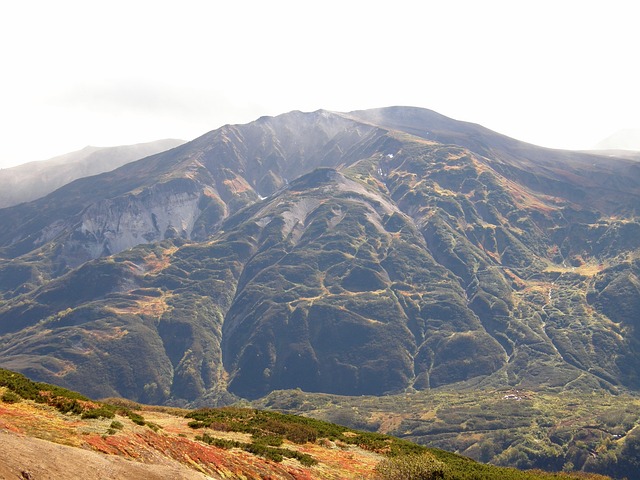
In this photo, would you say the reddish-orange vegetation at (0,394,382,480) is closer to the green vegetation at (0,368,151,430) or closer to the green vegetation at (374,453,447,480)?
the green vegetation at (0,368,151,430)

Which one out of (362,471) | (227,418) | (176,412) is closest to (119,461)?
(362,471)

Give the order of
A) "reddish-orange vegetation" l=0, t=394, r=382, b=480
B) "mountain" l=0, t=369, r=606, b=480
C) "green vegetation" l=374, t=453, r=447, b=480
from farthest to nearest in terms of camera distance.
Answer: "green vegetation" l=374, t=453, r=447, b=480 < "reddish-orange vegetation" l=0, t=394, r=382, b=480 < "mountain" l=0, t=369, r=606, b=480

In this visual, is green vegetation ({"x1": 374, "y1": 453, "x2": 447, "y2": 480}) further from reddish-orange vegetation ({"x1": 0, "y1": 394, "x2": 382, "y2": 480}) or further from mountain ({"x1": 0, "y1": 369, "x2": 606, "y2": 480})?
reddish-orange vegetation ({"x1": 0, "y1": 394, "x2": 382, "y2": 480})

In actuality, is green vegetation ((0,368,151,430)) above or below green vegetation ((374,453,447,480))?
above

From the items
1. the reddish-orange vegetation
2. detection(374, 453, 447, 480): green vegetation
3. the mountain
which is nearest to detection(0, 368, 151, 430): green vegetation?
the mountain

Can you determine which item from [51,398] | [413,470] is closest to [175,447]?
[51,398]

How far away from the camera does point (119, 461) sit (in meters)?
31.5

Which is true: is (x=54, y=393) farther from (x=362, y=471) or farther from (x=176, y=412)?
(x=362, y=471)

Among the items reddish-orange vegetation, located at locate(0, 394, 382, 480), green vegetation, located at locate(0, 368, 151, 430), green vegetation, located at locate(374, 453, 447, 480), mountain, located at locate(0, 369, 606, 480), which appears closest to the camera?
mountain, located at locate(0, 369, 606, 480)

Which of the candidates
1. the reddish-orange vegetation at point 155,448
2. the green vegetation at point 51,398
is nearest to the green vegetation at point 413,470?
the reddish-orange vegetation at point 155,448

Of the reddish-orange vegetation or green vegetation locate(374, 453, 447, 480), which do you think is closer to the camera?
the reddish-orange vegetation

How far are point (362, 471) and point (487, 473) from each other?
12.3 meters

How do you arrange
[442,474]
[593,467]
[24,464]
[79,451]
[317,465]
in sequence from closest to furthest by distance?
[24,464] < [79,451] < [442,474] < [317,465] < [593,467]

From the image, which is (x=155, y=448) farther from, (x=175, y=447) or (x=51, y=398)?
(x=51, y=398)
